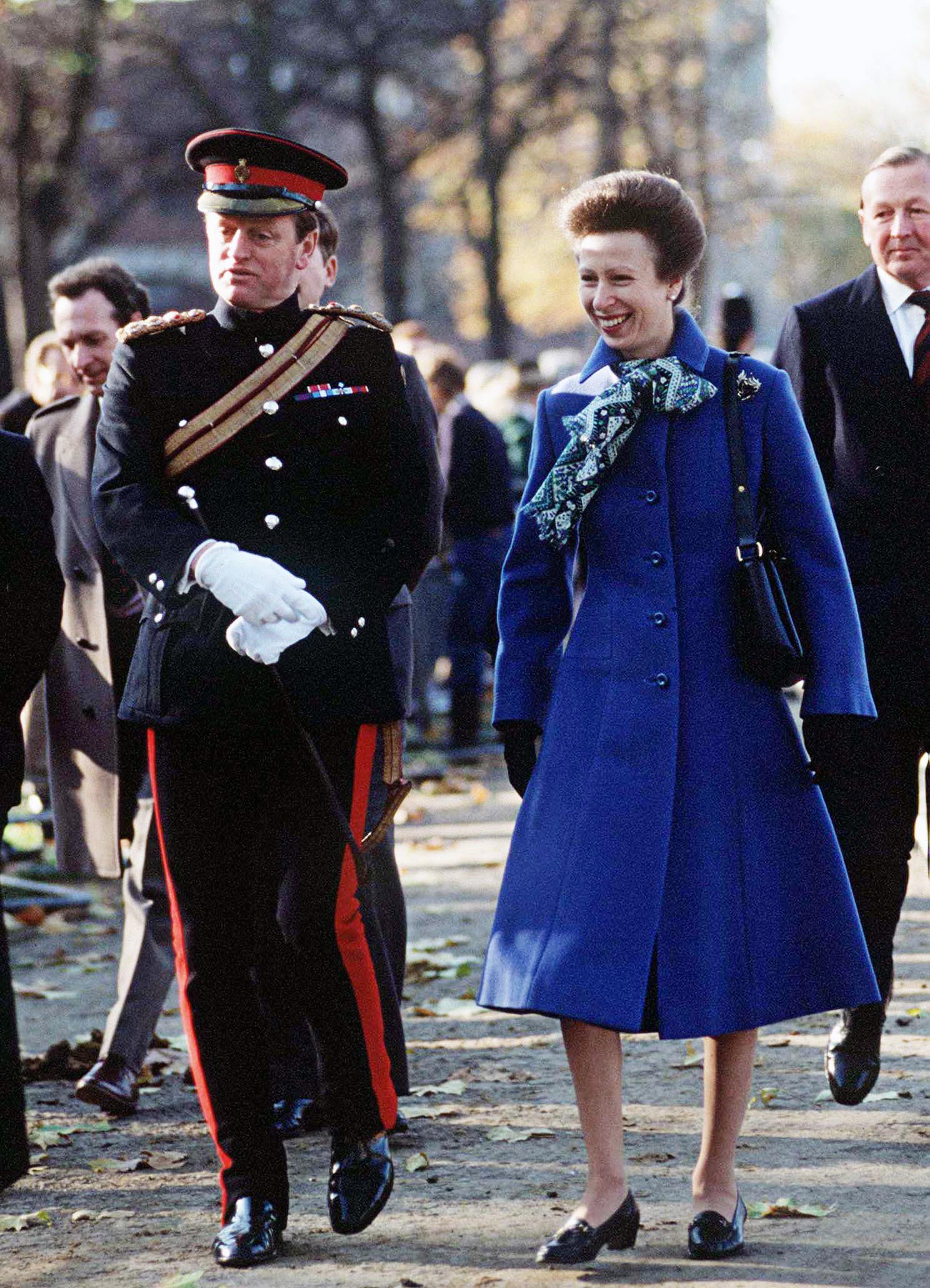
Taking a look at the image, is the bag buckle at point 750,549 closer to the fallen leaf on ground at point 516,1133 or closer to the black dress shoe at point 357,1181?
the black dress shoe at point 357,1181

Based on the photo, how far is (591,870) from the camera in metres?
4.36

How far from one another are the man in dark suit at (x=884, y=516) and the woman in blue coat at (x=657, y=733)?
1133 mm

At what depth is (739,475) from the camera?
448 cm

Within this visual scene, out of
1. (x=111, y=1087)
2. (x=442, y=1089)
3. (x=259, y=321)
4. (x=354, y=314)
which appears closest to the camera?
(x=259, y=321)

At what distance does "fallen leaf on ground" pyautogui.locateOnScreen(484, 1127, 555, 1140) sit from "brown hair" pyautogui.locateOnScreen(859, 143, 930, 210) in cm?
248

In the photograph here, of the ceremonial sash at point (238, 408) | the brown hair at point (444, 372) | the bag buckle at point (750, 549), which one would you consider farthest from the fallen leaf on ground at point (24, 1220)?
the brown hair at point (444, 372)

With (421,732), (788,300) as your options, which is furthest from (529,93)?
(788,300)

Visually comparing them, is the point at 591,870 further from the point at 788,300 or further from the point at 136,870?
the point at 788,300

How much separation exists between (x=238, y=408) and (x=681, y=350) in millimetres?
905

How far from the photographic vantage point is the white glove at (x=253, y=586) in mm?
4301

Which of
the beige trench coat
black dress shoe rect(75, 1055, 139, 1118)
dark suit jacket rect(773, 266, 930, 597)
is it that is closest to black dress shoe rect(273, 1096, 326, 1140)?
black dress shoe rect(75, 1055, 139, 1118)

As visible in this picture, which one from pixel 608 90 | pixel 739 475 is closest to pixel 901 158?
pixel 739 475

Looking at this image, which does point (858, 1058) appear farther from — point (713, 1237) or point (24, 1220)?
point (24, 1220)

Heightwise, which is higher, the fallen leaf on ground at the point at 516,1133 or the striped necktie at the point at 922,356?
the striped necktie at the point at 922,356
